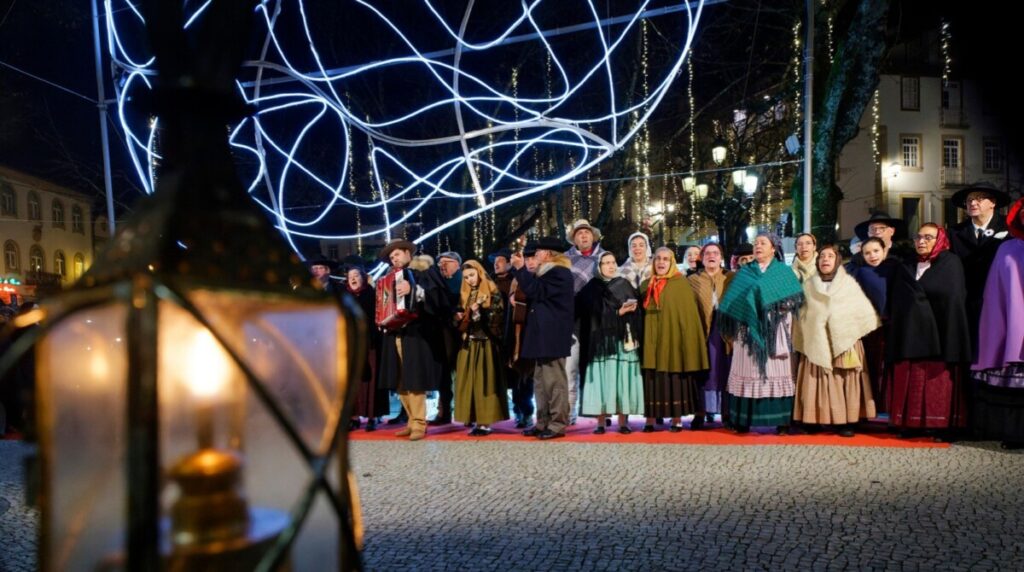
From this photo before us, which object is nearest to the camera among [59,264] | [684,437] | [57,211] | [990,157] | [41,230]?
[684,437]

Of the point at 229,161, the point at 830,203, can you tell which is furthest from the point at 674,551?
the point at 830,203

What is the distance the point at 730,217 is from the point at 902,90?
21288 millimetres

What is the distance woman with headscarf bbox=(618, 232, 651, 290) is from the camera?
7.30 meters

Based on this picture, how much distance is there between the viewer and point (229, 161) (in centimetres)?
91

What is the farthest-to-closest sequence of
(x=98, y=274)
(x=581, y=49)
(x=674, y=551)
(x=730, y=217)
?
(x=730, y=217) → (x=581, y=49) → (x=674, y=551) → (x=98, y=274)

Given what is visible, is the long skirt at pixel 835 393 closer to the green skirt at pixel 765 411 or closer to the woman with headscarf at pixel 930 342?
the green skirt at pixel 765 411

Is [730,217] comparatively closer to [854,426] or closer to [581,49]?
[581,49]

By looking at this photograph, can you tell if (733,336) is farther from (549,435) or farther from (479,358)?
(479,358)

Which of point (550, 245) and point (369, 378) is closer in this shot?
point (550, 245)

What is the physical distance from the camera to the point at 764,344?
6.37 m

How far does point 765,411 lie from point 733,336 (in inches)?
28.5

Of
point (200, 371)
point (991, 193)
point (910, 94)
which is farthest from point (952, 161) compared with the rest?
point (200, 371)

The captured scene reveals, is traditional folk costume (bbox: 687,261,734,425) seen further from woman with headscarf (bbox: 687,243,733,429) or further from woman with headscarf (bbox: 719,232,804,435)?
woman with headscarf (bbox: 719,232,804,435)

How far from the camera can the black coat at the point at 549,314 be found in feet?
21.9
